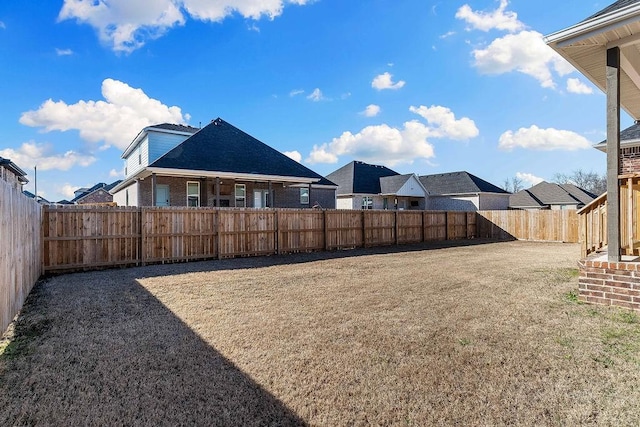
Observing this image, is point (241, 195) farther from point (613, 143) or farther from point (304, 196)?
point (613, 143)

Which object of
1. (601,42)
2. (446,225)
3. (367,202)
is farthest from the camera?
(367,202)

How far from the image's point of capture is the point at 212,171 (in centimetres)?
1642

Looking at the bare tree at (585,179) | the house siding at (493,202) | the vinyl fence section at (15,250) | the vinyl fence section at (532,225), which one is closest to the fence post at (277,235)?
the vinyl fence section at (15,250)

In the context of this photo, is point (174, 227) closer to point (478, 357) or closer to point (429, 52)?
point (478, 357)

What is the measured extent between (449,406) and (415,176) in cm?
3085

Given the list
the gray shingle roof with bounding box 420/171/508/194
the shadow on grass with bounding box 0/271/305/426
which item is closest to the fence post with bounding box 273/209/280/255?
the shadow on grass with bounding box 0/271/305/426

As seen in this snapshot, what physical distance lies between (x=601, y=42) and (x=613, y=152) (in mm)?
1755

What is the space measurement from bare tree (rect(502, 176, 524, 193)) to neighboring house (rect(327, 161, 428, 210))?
50.8m

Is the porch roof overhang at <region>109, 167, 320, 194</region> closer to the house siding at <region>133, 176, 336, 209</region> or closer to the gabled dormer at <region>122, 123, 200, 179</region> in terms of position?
the house siding at <region>133, 176, 336, 209</region>

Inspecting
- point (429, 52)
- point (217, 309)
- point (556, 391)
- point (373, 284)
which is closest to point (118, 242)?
point (217, 309)

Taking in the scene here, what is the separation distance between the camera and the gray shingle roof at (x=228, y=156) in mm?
16406

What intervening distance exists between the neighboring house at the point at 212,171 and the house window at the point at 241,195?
0.06 meters

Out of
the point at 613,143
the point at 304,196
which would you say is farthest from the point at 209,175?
the point at 613,143

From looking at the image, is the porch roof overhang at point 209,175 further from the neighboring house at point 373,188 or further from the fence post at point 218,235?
the neighboring house at point 373,188
